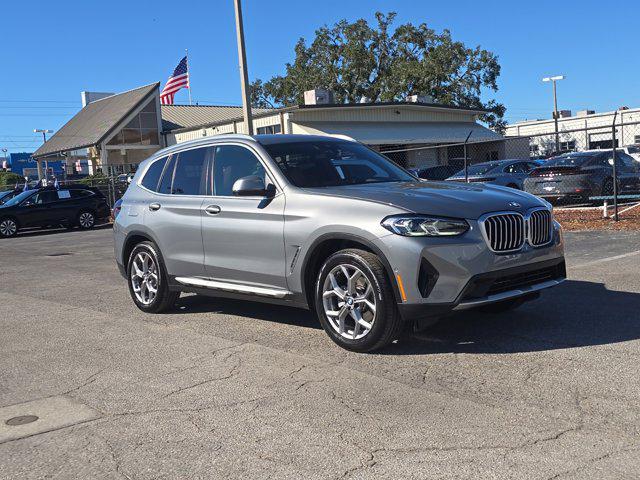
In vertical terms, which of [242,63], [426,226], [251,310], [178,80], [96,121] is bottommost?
[251,310]

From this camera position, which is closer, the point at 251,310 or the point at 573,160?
the point at 251,310

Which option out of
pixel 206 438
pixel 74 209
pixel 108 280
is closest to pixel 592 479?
pixel 206 438

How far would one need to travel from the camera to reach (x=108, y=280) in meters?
10.5

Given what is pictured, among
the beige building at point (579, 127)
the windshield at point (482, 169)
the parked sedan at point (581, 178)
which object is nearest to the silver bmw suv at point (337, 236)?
the parked sedan at point (581, 178)

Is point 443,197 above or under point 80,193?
under

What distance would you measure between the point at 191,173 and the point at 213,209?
2.43ft

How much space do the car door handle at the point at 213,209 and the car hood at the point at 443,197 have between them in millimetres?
1071

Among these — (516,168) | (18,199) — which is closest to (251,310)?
(516,168)

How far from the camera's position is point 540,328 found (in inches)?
233

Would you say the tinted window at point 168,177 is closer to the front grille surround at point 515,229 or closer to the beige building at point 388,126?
the front grille surround at point 515,229

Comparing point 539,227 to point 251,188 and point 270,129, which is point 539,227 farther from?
point 270,129

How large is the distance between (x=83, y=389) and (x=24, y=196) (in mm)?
22337

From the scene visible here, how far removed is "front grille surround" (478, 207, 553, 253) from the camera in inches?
207

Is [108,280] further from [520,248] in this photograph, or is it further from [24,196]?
[24,196]
